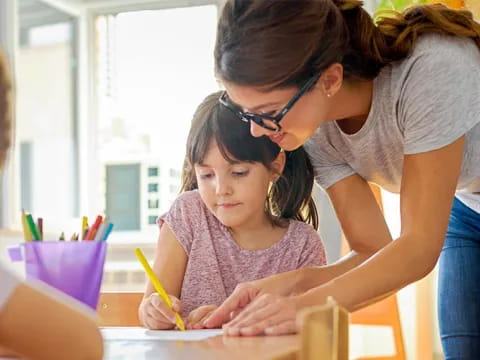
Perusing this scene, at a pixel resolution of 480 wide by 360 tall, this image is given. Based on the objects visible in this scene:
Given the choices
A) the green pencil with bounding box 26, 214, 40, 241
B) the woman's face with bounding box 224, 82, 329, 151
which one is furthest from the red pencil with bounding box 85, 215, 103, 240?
the woman's face with bounding box 224, 82, 329, 151

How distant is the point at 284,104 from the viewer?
1212 mm

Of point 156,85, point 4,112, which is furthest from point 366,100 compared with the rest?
point 156,85

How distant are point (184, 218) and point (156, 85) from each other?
2.29m

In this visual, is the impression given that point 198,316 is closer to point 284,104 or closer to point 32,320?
point 284,104

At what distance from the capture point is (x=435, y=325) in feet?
9.53

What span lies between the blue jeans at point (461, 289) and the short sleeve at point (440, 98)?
0.32 metres

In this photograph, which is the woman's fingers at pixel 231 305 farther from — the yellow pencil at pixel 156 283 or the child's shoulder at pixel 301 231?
the child's shoulder at pixel 301 231

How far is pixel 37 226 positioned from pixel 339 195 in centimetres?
66

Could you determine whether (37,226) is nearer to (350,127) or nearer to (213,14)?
(350,127)

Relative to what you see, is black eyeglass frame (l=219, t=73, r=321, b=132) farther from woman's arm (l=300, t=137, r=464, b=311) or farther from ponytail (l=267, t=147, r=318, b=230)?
ponytail (l=267, t=147, r=318, b=230)

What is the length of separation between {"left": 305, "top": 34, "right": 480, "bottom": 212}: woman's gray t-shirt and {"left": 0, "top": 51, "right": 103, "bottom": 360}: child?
2.84 feet

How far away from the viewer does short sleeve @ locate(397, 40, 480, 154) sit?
47.7 inches

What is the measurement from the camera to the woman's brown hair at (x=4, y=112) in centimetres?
47

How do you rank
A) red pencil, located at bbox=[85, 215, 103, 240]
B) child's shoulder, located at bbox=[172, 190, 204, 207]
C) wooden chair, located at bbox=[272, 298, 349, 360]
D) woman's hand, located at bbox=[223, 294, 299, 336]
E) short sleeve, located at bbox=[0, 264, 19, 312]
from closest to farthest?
short sleeve, located at bbox=[0, 264, 19, 312] → wooden chair, located at bbox=[272, 298, 349, 360] → woman's hand, located at bbox=[223, 294, 299, 336] → red pencil, located at bbox=[85, 215, 103, 240] → child's shoulder, located at bbox=[172, 190, 204, 207]
